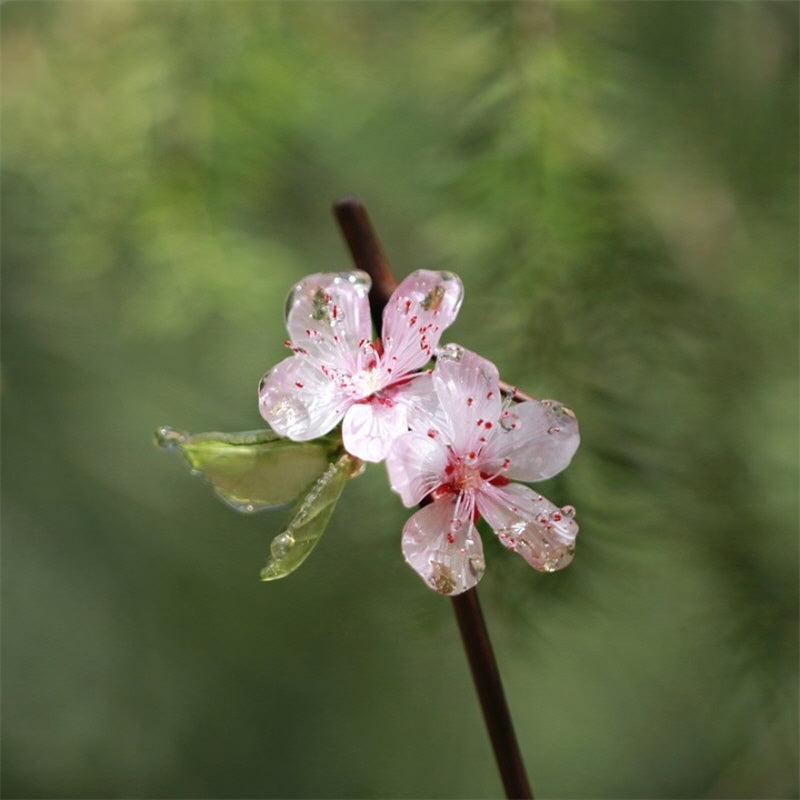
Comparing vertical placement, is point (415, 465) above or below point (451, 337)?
below

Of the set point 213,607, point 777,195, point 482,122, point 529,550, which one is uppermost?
point 777,195

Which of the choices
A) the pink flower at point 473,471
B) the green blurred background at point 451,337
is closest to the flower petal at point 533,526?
the pink flower at point 473,471

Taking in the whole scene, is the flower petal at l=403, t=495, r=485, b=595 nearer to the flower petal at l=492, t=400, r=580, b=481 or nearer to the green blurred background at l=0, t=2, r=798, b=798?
the flower petal at l=492, t=400, r=580, b=481

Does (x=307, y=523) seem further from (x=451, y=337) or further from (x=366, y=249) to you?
(x=451, y=337)

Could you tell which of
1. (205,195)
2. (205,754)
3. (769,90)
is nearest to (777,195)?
(769,90)

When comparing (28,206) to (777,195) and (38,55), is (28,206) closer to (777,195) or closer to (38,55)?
(38,55)

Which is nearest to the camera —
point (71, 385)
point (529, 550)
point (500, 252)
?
point (529, 550)

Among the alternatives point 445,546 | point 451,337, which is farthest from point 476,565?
point 451,337
